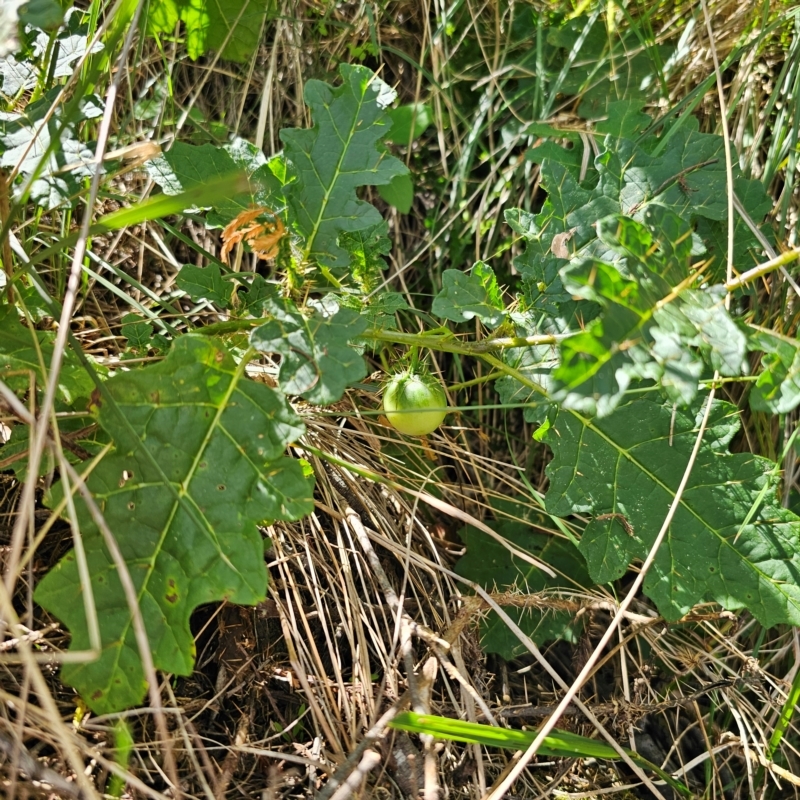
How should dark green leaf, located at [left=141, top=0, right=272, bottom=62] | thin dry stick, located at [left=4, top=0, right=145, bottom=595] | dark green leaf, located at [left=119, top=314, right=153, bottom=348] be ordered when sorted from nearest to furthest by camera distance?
thin dry stick, located at [left=4, top=0, right=145, bottom=595] < dark green leaf, located at [left=119, top=314, right=153, bottom=348] < dark green leaf, located at [left=141, top=0, right=272, bottom=62]

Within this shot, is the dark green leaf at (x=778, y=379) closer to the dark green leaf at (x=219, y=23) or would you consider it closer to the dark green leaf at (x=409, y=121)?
the dark green leaf at (x=409, y=121)

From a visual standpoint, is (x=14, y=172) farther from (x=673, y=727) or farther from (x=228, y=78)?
(x=673, y=727)

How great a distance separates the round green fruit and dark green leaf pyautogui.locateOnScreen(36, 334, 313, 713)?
0.96ft

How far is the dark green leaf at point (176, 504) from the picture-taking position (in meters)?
1.24

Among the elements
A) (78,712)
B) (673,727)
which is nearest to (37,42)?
(78,712)

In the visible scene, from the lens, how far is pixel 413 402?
5.09 feet

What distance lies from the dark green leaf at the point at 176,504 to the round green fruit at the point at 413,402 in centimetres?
29

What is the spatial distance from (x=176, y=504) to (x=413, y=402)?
497 mm

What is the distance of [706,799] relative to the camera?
1723 millimetres

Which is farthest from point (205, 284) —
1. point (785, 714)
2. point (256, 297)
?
point (785, 714)

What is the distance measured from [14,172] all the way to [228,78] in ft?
3.63

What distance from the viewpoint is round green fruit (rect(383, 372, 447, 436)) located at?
1.55m

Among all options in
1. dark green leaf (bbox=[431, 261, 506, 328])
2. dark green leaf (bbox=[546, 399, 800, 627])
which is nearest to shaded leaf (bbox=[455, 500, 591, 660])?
dark green leaf (bbox=[546, 399, 800, 627])

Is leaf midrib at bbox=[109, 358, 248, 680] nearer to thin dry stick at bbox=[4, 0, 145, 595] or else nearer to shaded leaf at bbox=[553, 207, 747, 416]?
thin dry stick at bbox=[4, 0, 145, 595]
